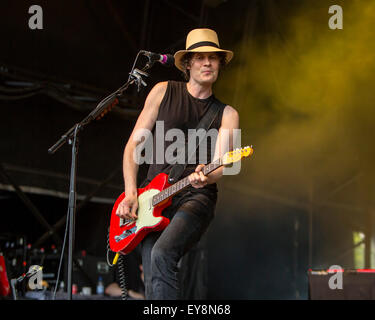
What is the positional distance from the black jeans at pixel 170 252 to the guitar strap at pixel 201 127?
0.25 meters

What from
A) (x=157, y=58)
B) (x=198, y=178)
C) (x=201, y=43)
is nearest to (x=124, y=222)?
(x=198, y=178)

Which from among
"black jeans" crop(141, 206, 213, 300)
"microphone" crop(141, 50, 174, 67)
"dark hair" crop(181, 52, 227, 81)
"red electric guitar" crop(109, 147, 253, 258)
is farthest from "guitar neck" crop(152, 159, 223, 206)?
"dark hair" crop(181, 52, 227, 81)

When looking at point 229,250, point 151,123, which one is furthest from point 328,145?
point 151,123

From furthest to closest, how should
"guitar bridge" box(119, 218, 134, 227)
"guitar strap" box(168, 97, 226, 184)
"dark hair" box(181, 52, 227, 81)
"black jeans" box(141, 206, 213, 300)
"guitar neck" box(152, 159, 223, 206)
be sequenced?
1. "dark hair" box(181, 52, 227, 81)
2. "guitar bridge" box(119, 218, 134, 227)
3. "guitar strap" box(168, 97, 226, 184)
4. "guitar neck" box(152, 159, 223, 206)
5. "black jeans" box(141, 206, 213, 300)

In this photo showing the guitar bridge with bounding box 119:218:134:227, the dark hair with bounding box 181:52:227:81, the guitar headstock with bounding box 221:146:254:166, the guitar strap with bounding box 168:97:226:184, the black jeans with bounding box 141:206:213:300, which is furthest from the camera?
the dark hair with bounding box 181:52:227:81

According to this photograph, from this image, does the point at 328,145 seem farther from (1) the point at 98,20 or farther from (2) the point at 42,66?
(2) the point at 42,66

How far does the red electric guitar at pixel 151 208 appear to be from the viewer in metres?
3.19

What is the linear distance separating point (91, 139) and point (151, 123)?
366 centimetres

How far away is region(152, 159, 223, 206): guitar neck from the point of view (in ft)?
10.3

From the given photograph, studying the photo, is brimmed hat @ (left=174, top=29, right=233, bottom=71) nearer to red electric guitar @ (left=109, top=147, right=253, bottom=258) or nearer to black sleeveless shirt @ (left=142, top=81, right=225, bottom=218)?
black sleeveless shirt @ (left=142, top=81, right=225, bottom=218)

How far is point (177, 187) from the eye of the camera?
3.22 metres

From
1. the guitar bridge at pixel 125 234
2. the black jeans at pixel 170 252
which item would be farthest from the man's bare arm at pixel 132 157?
the black jeans at pixel 170 252

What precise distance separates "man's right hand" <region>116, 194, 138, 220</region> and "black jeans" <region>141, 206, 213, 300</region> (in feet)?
0.95

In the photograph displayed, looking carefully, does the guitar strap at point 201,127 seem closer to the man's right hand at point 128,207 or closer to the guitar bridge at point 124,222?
the man's right hand at point 128,207
